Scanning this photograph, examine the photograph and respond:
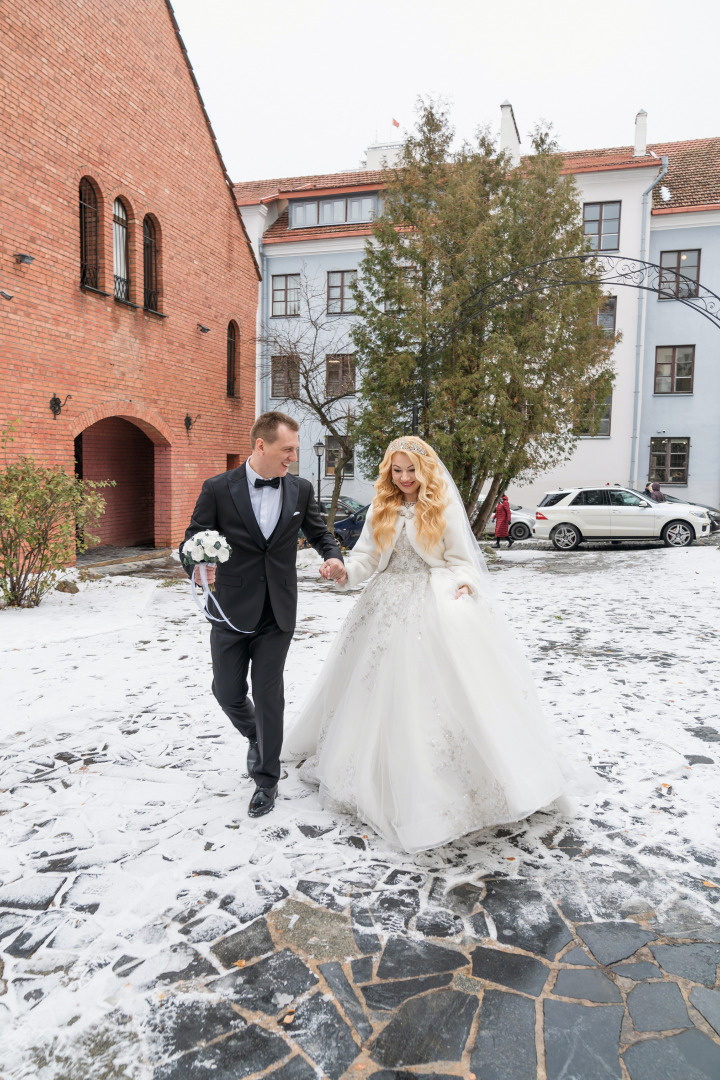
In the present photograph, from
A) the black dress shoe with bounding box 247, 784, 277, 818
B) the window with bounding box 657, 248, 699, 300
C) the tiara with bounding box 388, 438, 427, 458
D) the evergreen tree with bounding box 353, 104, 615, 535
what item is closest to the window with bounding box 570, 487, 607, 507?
the evergreen tree with bounding box 353, 104, 615, 535

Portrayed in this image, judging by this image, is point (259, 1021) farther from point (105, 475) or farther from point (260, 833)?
point (105, 475)

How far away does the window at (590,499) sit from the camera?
19281mm

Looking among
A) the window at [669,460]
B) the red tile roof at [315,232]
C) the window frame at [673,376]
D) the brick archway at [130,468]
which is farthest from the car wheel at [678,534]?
the red tile roof at [315,232]

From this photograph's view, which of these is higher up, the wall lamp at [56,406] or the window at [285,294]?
the window at [285,294]

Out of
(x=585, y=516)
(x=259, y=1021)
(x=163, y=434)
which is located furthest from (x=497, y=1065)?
(x=585, y=516)

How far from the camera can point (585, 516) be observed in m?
19.2

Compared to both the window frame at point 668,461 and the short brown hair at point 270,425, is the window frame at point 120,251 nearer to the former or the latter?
the short brown hair at point 270,425

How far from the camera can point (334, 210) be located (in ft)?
91.9

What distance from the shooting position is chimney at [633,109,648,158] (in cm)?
2583

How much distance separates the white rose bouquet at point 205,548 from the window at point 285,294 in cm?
2594

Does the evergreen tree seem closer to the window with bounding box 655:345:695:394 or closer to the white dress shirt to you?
the white dress shirt

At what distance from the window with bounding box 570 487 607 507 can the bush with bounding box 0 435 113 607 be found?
13.3 m

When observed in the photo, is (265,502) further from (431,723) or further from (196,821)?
(196,821)

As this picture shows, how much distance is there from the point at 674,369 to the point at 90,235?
20316 mm
